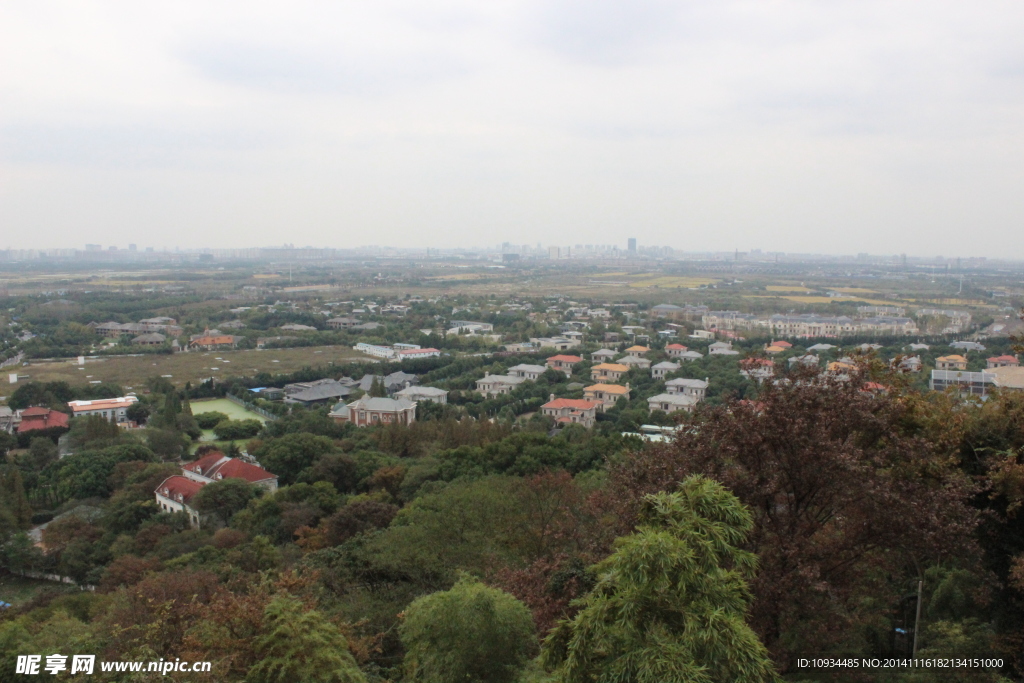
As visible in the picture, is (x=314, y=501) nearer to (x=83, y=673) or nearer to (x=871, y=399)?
(x=83, y=673)

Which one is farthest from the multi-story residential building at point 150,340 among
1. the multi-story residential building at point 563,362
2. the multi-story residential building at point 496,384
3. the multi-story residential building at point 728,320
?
the multi-story residential building at point 728,320

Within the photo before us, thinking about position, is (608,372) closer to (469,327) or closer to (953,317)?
(469,327)

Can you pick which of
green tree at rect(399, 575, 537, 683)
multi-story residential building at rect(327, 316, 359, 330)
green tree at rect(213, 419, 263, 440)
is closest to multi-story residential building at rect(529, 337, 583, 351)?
multi-story residential building at rect(327, 316, 359, 330)

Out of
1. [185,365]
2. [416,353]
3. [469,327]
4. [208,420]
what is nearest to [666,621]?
[208,420]

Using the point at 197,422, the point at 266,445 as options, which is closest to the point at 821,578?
the point at 266,445

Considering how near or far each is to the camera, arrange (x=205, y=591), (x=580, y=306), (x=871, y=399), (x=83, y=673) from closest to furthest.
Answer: (x=83, y=673) → (x=871, y=399) → (x=205, y=591) → (x=580, y=306)

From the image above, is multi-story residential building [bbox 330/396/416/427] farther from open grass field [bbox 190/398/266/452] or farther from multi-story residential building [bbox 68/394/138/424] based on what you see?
multi-story residential building [bbox 68/394/138/424]
